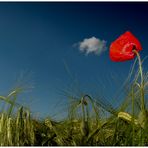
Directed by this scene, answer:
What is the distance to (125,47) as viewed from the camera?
192cm

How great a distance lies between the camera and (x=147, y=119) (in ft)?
5.16

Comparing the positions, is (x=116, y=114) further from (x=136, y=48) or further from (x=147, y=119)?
(x=136, y=48)

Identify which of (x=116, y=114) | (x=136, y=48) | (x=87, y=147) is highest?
(x=136, y=48)

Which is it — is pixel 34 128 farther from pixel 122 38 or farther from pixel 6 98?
→ pixel 122 38

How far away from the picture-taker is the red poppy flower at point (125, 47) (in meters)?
1.91

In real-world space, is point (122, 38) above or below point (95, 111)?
above

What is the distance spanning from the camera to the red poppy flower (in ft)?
6.25

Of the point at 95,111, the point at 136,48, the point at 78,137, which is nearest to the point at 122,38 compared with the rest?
the point at 136,48

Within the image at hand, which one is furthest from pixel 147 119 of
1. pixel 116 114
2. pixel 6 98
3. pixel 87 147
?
pixel 6 98

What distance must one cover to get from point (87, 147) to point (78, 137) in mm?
90

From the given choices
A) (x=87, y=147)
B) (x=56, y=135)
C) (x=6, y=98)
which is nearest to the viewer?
(x=87, y=147)

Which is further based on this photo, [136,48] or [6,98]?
[136,48]

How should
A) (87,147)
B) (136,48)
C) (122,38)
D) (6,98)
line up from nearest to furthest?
(87,147), (6,98), (122,38), (136,48)

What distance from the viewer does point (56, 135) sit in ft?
5.29
